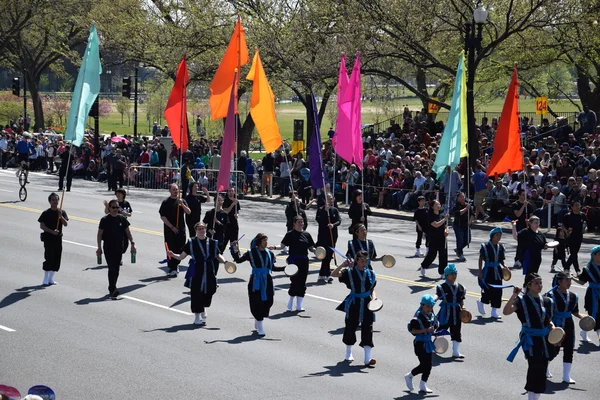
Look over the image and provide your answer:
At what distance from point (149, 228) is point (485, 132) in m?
16.1

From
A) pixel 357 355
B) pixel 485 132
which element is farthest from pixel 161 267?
pixel 485 132

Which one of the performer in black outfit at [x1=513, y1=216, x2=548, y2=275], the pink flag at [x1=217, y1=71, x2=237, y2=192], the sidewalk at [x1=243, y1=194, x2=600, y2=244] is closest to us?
the pink flag at [x1=217, y1=71, x2=237, y2=192]

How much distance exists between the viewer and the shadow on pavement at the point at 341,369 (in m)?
13.7

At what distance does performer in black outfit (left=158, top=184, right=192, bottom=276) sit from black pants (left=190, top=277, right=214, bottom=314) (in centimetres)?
431

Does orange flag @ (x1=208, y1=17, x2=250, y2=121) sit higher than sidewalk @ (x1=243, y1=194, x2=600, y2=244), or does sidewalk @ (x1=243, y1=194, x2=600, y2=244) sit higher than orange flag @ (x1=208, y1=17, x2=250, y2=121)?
orange flag @ (x1=208, y1=17, x2=250, y2=121)

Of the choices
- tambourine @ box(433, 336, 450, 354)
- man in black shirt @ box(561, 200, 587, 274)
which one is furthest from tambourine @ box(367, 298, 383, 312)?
man in black shirt @ box(561, 200, 587, 274)

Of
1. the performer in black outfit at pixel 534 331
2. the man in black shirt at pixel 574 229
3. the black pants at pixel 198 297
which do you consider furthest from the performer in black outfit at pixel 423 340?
the man in black shirt at pixel 574 229

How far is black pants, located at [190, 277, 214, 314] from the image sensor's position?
53.1ft

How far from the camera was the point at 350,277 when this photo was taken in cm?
1430

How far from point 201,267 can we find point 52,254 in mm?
4322

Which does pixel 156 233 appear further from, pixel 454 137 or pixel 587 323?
pixel 587 323

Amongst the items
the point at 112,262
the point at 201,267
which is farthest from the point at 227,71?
the point at 201,267

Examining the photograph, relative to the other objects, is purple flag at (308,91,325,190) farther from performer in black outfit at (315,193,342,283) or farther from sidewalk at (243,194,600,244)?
sidewalk at (243,194,600,244)

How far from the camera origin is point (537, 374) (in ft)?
40.5
